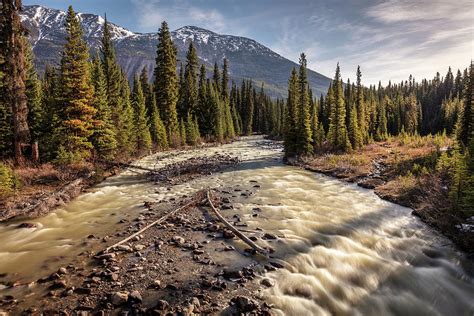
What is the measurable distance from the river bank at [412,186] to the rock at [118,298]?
11254 mm

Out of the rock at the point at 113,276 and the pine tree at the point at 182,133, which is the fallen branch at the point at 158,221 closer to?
the rock at the point at 113,276

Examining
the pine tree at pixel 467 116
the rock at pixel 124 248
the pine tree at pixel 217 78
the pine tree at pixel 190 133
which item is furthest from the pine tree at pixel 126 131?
the pine tree at pixel 217 78

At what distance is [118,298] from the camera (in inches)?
297

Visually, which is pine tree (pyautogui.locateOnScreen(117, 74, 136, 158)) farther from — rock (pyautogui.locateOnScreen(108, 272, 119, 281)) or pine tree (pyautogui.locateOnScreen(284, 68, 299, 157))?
rock (pyautogui.locateOnScreen(108, 272, 119, 281))

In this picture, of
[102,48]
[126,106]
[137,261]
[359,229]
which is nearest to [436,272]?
[359,229]

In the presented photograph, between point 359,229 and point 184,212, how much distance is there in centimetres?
863

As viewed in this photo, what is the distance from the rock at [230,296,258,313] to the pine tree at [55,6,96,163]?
21.9m

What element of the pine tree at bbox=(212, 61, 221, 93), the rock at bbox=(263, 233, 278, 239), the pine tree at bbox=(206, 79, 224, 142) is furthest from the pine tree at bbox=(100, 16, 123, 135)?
the pine tree at bbox=(212, 61, 221, 93)

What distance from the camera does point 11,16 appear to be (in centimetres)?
2133

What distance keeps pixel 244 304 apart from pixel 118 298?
3223 millimetres

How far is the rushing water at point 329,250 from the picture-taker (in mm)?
8523

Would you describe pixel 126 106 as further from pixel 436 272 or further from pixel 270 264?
pixel 436 272

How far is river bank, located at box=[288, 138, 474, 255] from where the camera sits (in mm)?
12992

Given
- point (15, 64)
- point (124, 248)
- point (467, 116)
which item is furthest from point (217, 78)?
point (124, 248)
